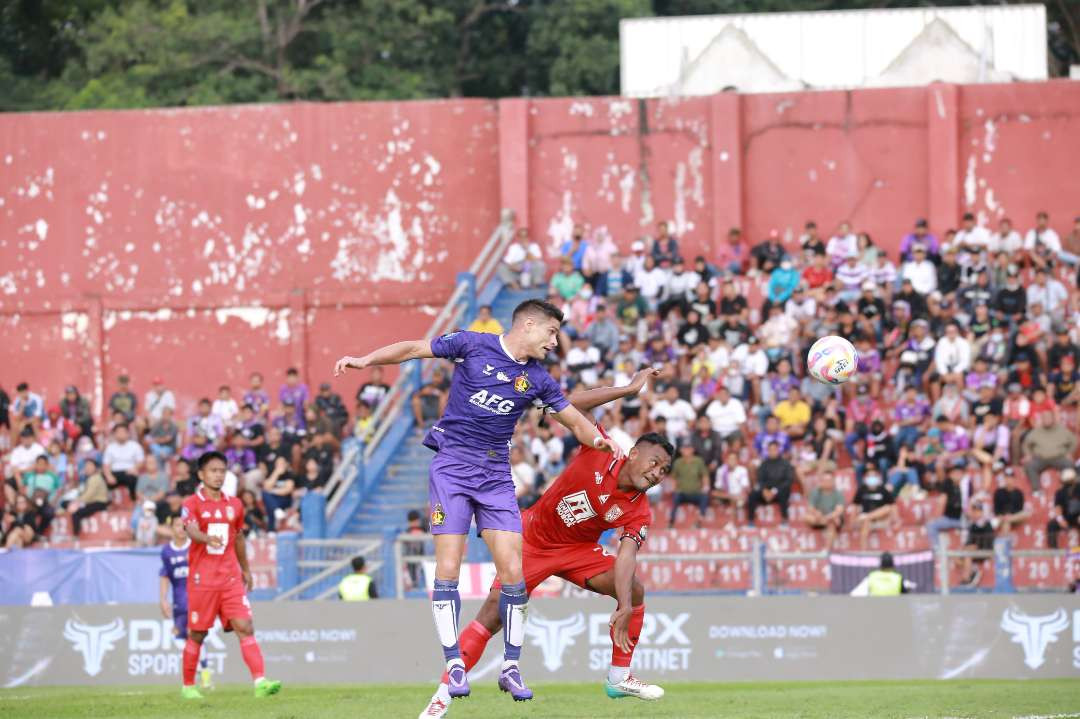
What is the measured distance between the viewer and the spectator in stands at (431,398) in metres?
28.1

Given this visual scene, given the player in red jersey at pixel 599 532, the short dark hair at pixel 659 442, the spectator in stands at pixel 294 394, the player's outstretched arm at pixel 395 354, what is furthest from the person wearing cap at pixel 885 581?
the spectator in stands at pixel 294 394

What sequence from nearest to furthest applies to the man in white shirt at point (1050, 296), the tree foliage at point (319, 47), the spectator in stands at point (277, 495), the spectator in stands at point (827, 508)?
the spectator in stands at point (827, 508)
the spectator in stands at point (277, 495)
the man in white shirt at point (1050, 296)
the tree foliage at point (319, 47)

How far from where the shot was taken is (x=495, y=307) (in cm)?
3078

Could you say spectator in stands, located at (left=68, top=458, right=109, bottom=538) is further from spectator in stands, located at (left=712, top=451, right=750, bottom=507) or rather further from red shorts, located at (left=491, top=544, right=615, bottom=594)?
red shorts, located at (left=491, top=544, right=615, bottom=594)

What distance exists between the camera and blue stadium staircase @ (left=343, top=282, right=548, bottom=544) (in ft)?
88.7

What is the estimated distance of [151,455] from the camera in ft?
93.2

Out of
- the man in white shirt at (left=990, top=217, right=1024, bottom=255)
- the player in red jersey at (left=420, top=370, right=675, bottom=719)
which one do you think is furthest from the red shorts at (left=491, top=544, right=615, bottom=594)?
the man in white shirt at (left=990, top=217, right=1024, bottom=255)

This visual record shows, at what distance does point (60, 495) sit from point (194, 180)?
8.59 metres

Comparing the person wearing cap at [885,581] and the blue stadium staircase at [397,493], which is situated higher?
the blue stadium staircase at [397,493]

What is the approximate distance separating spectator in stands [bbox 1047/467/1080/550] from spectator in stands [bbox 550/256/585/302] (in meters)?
9.19

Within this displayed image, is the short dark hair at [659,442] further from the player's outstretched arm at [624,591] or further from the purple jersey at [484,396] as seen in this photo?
the purple jersey at [484,396]

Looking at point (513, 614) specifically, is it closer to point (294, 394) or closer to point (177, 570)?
point (177, 570)

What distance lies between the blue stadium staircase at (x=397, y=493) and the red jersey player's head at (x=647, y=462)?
43.1ft

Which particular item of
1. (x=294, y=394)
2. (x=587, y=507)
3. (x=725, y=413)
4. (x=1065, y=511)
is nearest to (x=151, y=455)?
(x=294, y=394)
